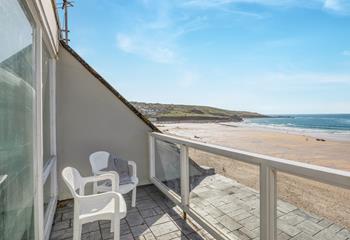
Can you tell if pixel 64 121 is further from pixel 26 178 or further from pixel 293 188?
pixel 293 188

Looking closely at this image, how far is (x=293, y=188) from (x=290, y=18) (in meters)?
7.88

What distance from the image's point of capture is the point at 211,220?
2311 millimetres

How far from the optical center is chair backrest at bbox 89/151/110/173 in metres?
3.19

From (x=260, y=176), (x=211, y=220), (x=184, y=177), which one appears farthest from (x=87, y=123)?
(x=260, y=176)

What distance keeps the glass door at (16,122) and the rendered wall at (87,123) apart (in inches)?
70.2

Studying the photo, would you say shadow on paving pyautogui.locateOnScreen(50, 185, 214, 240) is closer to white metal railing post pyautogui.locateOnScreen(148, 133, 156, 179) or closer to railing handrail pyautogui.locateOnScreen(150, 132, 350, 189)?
white metal railing post pyautogui.locateOnScreen(148, 133, 156, 179)

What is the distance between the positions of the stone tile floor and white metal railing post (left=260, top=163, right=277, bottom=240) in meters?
0.04

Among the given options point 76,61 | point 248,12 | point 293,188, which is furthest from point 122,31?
point 293,188

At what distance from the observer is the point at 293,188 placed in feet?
5.31

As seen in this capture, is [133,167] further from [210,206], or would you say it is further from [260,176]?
[260,176]

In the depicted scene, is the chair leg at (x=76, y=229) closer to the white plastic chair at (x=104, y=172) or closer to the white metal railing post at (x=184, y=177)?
the white plastic chair at (x=104, y=172)

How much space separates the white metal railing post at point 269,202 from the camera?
158cm

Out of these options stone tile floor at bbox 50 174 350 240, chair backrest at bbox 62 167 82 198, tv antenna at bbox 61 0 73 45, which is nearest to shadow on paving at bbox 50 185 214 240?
stone tile floor at bbox 50 174 350 240

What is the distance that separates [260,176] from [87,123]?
2.97 m
